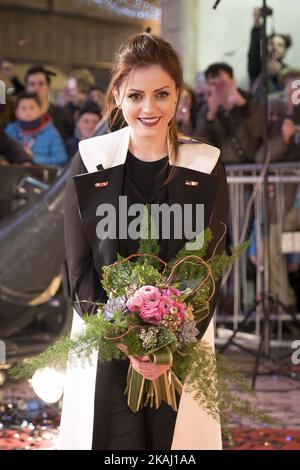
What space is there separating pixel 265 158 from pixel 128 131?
3096 millimetres

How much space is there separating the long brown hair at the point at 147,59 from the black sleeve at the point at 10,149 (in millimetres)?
3935

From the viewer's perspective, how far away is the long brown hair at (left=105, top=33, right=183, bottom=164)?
2451 mm

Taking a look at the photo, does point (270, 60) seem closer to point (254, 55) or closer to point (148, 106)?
point (254, 55)

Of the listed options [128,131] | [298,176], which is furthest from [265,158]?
[128,131]

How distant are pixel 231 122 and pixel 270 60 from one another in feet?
3.14

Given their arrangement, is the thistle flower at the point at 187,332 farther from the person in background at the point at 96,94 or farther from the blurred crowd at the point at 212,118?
the person in background at the point at 96,94

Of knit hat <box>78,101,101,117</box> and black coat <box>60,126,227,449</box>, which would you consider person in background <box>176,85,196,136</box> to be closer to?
knit hat <box>78,101,101,117</box>

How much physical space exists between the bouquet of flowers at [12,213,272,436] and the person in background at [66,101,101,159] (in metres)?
4.61

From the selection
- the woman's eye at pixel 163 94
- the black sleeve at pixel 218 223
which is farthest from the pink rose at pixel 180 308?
the woman's eye at pixel 163 94

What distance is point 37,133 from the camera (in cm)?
692

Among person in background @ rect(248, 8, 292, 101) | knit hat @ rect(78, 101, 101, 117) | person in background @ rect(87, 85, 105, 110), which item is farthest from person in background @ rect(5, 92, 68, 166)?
person in background @ rect(248, 8, 292, 101)

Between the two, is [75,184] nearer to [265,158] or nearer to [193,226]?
[193,226]

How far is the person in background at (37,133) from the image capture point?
6875 millimetres
